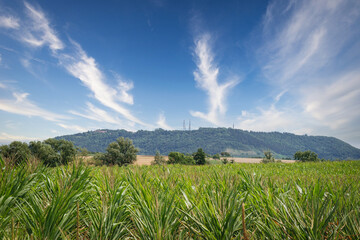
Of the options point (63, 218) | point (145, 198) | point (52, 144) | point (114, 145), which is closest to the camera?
point (63, 218)

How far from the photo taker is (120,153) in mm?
37938

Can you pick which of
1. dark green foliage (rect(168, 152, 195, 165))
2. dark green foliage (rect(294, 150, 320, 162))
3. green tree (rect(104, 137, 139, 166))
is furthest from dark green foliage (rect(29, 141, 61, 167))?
dark green foliage (rect(294, 150, 320, 162))

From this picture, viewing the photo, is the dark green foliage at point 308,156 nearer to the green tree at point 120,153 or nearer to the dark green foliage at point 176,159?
the dark green foliage at point 176,159

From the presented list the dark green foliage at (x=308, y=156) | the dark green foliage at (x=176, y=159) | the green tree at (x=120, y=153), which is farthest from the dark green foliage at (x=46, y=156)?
the dark green foliage at (x=308, y=156)

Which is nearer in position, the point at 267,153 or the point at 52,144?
the point at 52,144

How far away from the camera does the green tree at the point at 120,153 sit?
123ft

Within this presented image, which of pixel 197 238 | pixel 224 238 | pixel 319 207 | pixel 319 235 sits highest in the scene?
pixel 319 207

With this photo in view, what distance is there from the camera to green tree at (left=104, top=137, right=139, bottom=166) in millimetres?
37406

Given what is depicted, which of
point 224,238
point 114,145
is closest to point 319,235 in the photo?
point 224,238

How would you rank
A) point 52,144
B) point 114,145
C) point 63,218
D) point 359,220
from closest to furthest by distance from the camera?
point 359,220 < point 63,218 < point 52,144 < point 114,145

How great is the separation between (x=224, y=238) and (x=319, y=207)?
1044mm

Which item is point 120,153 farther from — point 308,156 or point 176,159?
point 308,156

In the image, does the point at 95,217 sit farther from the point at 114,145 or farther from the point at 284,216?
the point at 114,145

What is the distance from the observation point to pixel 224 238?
5.18ft
